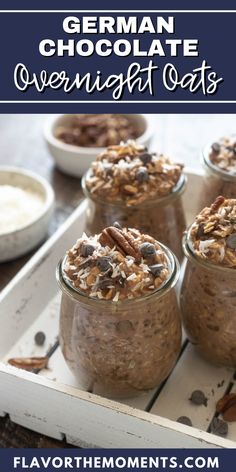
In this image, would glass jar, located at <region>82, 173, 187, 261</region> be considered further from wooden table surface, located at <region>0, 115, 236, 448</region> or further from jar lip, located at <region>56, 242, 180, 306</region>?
wooden table surface, located at <region>0, 115, 236, 448</region>

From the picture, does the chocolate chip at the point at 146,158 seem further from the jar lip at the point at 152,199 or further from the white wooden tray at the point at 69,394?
the white wooden tray at the point at 69,394

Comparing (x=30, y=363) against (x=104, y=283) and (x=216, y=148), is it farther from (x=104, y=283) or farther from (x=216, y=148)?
(x=216, y=148)

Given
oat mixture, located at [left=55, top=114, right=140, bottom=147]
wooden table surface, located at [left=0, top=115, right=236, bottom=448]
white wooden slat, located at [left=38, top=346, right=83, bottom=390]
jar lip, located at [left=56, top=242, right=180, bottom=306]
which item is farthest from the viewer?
oat mixture, located at [left=55, top=114, right=140, bottom=147]

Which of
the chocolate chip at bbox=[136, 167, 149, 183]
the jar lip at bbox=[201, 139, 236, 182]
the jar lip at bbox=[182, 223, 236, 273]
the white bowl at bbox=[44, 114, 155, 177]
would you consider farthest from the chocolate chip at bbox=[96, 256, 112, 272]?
the white bowl at bbox=[44, 114, 155, 177]

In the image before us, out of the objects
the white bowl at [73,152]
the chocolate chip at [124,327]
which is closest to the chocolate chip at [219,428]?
the chocolate chip at [124,327]

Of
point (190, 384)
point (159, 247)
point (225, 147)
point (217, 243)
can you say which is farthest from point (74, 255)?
point (225, 147)

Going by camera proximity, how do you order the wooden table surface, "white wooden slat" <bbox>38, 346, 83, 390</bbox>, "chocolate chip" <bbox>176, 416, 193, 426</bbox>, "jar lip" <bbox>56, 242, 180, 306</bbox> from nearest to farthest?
"jar lip" <bbox>56, 242, 180, 306</bbox> < "chocolate chip" <bbox>176, 416, 193, 426</bbox> < "white wooden slat" <bbox>38, 346, 83, 390</bbox> < the wooden table surface

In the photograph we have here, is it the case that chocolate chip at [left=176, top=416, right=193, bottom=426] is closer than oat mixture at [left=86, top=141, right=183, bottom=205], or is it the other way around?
chocolate chip at [left=176, top=416, right=193, bottom=426]
